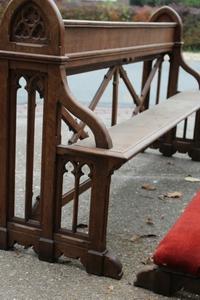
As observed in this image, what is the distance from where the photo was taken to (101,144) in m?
3.41

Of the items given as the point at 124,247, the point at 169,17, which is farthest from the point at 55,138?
the point at 169,17

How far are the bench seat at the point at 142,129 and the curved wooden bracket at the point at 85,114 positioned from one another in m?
0.06

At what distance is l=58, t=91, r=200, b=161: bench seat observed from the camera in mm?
3418

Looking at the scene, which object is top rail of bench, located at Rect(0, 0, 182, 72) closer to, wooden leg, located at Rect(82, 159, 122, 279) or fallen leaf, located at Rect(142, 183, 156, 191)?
wooden leg, located at Rect(82, 159, 122, 279)

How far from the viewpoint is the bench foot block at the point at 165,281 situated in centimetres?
323

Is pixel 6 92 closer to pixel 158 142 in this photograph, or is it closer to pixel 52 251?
pixel 52 251

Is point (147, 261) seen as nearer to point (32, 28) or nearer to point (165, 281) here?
point (165, 281)

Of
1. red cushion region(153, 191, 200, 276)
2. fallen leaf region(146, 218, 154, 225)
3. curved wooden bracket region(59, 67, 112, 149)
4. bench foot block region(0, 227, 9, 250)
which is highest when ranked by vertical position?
curved wooden bracket region(59, 67, 112, 149)

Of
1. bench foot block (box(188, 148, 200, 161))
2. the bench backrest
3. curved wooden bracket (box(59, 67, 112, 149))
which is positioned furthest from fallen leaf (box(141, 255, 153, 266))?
bench foot block (box(188, 148, 200, 161))

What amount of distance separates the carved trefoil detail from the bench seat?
2.17 ft

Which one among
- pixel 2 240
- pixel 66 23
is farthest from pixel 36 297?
pixel 66 23

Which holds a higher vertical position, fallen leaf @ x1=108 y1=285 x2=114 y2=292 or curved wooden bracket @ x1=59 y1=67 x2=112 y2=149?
curved wooden bracket @ x1=59 y1=67 x2=112 y2=149

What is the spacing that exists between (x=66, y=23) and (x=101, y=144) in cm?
75

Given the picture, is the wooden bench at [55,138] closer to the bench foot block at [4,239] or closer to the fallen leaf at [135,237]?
the bench foot block at [4,239]
